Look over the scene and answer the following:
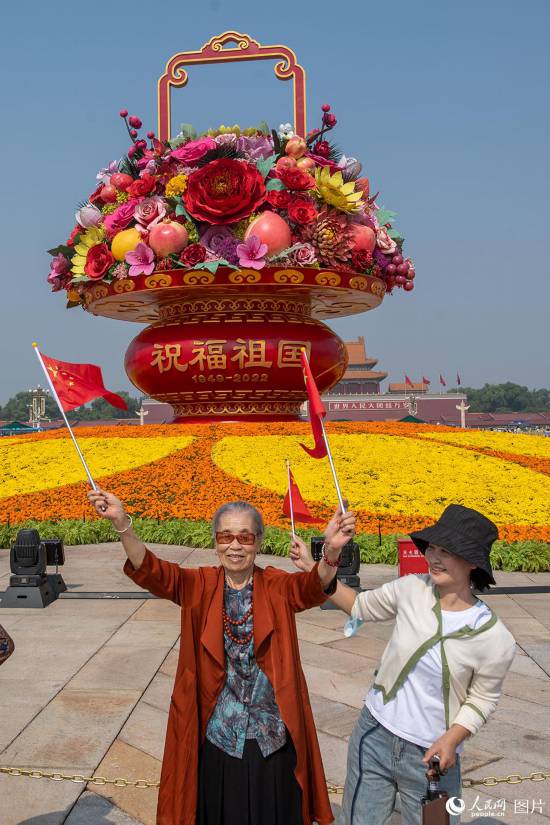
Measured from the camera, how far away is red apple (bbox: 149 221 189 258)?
51.5ft

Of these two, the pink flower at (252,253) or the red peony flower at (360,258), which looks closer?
the pink flower at (252,253)

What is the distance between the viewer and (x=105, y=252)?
54.4 feet

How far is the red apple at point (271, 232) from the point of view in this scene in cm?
1554

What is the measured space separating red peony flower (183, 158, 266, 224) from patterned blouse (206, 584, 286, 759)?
43.5 feet

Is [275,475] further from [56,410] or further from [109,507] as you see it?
[56,410]

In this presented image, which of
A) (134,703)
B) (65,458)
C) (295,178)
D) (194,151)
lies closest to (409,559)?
(134,703)

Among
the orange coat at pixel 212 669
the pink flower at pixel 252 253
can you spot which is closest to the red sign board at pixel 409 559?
the orange coat at pixel 212 669

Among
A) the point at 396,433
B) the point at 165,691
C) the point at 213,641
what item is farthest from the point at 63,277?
the point at 213,641

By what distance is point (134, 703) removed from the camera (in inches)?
202

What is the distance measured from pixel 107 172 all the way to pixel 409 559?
497 inches

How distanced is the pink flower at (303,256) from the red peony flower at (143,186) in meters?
3.05

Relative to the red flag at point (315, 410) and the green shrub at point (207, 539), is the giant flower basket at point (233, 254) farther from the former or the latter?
the red flag at point (315, 410)

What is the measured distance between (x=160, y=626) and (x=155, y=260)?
397 inches

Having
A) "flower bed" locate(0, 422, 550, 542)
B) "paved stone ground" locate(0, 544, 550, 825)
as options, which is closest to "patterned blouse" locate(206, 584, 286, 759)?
"paved stone ground" locate(0, 544, 550, 825)
